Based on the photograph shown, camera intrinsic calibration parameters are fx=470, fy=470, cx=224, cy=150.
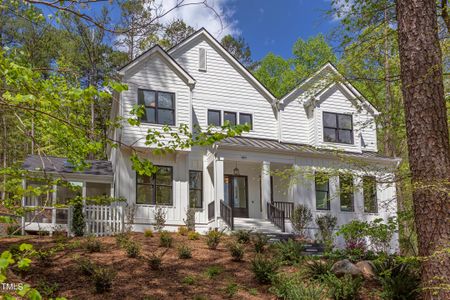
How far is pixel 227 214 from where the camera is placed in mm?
16641

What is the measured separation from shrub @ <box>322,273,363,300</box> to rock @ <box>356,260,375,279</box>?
44.7 inches

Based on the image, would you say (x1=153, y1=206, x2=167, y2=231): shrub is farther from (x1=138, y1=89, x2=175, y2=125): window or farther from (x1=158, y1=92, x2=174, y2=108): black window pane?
(x1=158, y1=92, x2=174, y2=108): black window pane

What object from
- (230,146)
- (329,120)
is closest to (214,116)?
(230,146)

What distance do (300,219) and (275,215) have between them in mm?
987

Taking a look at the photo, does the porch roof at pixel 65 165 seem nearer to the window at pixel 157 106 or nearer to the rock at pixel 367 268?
the window at pixel 157 106

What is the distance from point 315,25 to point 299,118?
1149cm

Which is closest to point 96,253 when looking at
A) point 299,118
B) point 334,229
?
point 334,229

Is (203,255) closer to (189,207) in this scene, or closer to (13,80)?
(189,207)

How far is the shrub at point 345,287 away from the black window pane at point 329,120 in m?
11.3

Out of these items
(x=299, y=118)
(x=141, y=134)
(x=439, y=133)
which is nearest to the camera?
(x=439, y=133)

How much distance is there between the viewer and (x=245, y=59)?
121 feet

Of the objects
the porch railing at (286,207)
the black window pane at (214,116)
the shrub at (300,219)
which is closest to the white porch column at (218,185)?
the black window pane at (214,116)

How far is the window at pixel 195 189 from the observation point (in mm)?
18422

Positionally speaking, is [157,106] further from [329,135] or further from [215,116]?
[329,135]
